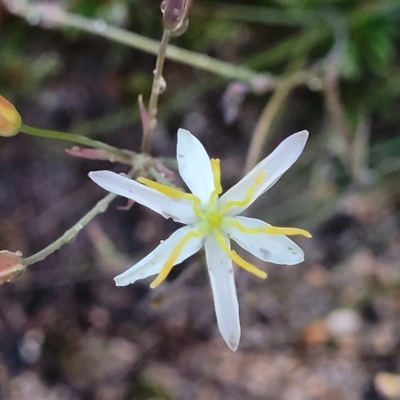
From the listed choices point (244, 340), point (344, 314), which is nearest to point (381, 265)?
point (344, 314)

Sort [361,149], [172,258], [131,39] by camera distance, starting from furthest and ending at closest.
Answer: [361,149]
[131,39]
[172,258]

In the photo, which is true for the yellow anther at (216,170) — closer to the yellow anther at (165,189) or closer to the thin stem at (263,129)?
the yellow anther at (165,189)

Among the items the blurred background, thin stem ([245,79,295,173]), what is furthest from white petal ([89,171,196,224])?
the blurred background

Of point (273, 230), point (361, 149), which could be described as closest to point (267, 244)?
point (273, 230)

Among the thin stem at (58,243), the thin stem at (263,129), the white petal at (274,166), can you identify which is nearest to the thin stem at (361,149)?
the thin stem at (263,129)

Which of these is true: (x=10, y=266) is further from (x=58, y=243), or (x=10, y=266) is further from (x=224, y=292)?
(x=224, y=292)

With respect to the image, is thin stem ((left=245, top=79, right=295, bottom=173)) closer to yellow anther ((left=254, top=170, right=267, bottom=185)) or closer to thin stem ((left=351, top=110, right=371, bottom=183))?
thin stem ((left=351, top=110, right=371, bottom=183))
